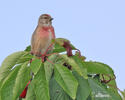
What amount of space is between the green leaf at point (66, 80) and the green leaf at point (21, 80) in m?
0.33

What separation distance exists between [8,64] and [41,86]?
0.77 meters

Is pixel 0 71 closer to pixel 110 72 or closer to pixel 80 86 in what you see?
pixel 80 86

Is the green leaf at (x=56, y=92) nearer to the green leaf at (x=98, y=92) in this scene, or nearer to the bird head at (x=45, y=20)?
the green leaf at (x=98, y=92)

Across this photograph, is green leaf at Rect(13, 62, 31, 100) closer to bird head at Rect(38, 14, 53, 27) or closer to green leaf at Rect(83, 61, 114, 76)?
green leaf at Rect(83, 61, 114, 76)

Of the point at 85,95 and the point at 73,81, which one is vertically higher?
the point at 73,81

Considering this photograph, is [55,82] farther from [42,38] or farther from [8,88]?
[42,38]

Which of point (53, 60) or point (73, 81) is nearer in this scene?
point (73, 81)

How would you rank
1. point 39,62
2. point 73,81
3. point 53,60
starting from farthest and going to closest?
point 53,60, point 39,62, point 73,81

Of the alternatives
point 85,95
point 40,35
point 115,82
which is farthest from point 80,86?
point 40,35

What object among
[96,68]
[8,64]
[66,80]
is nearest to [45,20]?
[8,64]

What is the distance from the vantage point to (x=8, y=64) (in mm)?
3111

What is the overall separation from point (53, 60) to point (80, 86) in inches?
19.6

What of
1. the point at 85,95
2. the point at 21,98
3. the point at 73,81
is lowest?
the point at 21,98

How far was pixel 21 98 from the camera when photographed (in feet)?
10.3
